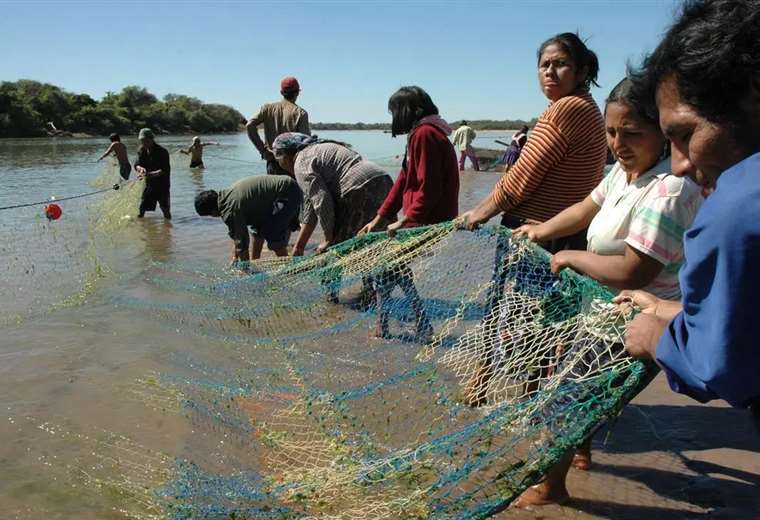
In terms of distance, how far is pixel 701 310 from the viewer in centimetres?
110

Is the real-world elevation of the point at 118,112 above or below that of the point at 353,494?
above

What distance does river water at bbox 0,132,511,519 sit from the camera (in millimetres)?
2924

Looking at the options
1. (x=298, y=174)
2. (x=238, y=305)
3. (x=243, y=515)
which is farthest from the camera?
(x=298, y=174)

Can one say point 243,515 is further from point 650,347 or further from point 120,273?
point 120,273

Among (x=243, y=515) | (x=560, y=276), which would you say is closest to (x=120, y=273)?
(x=243, y=515)

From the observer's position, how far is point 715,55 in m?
1.13

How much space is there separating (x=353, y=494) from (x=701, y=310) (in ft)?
4.62

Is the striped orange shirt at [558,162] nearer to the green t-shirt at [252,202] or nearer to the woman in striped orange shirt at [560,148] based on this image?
the woman in striped orange shirt at [560,148]

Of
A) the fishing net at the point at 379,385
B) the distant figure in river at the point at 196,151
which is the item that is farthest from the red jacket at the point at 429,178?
the distant figure in river at the point at 196,151

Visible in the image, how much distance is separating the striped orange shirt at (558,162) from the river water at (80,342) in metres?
2.09

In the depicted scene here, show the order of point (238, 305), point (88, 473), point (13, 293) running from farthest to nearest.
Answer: point (13, 293) → point (238, 305) → point (88, 473)

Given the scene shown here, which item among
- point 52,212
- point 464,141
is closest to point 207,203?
point 52,212

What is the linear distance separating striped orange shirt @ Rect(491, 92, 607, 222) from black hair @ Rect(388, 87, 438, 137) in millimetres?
1113

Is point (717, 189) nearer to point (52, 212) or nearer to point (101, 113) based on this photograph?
point (52, 212)
